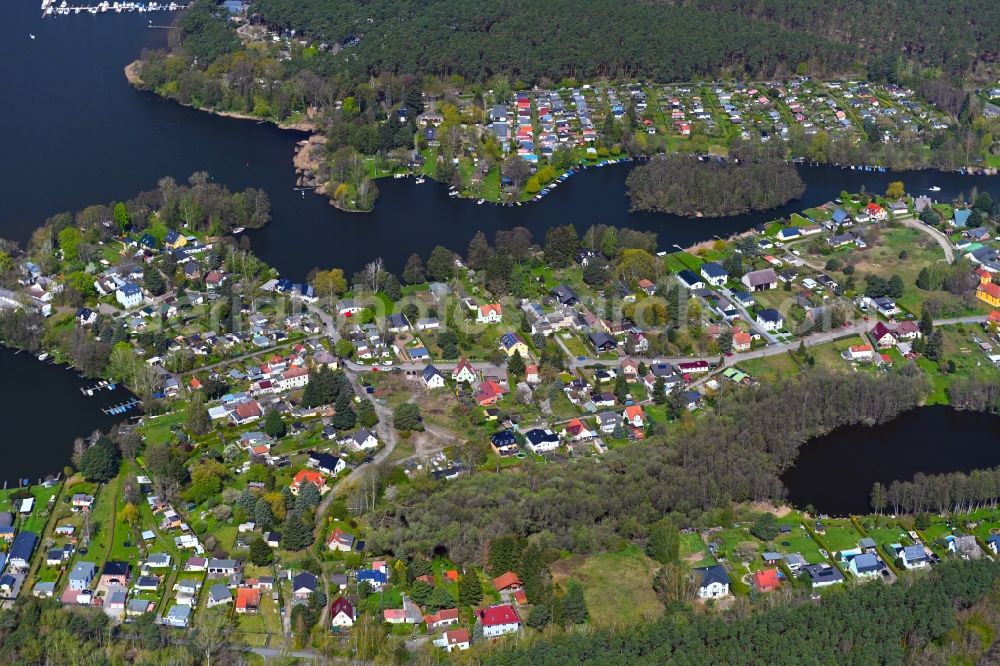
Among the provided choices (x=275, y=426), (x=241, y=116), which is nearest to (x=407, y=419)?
(x=275, y=426)

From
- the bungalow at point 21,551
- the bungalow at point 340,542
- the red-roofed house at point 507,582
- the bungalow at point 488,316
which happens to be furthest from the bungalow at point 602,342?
the bungalow at point 21,551

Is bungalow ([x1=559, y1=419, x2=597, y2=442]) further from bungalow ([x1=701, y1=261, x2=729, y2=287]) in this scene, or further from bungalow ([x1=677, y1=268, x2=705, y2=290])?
bungalow ([x1=701, y1=261, x2=729, y2=287])

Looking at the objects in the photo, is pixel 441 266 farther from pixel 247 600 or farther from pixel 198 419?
pixel 247 600

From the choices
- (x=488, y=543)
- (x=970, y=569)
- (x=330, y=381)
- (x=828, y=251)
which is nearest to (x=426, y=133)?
(x=828, y=251)

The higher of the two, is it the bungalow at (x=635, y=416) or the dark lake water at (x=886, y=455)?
the bungalow at (x=635, y=416)

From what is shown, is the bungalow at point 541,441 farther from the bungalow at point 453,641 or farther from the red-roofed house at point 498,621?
the bungalow at point 453,641

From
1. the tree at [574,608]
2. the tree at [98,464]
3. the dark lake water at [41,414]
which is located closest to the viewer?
the tree at [574,608]
